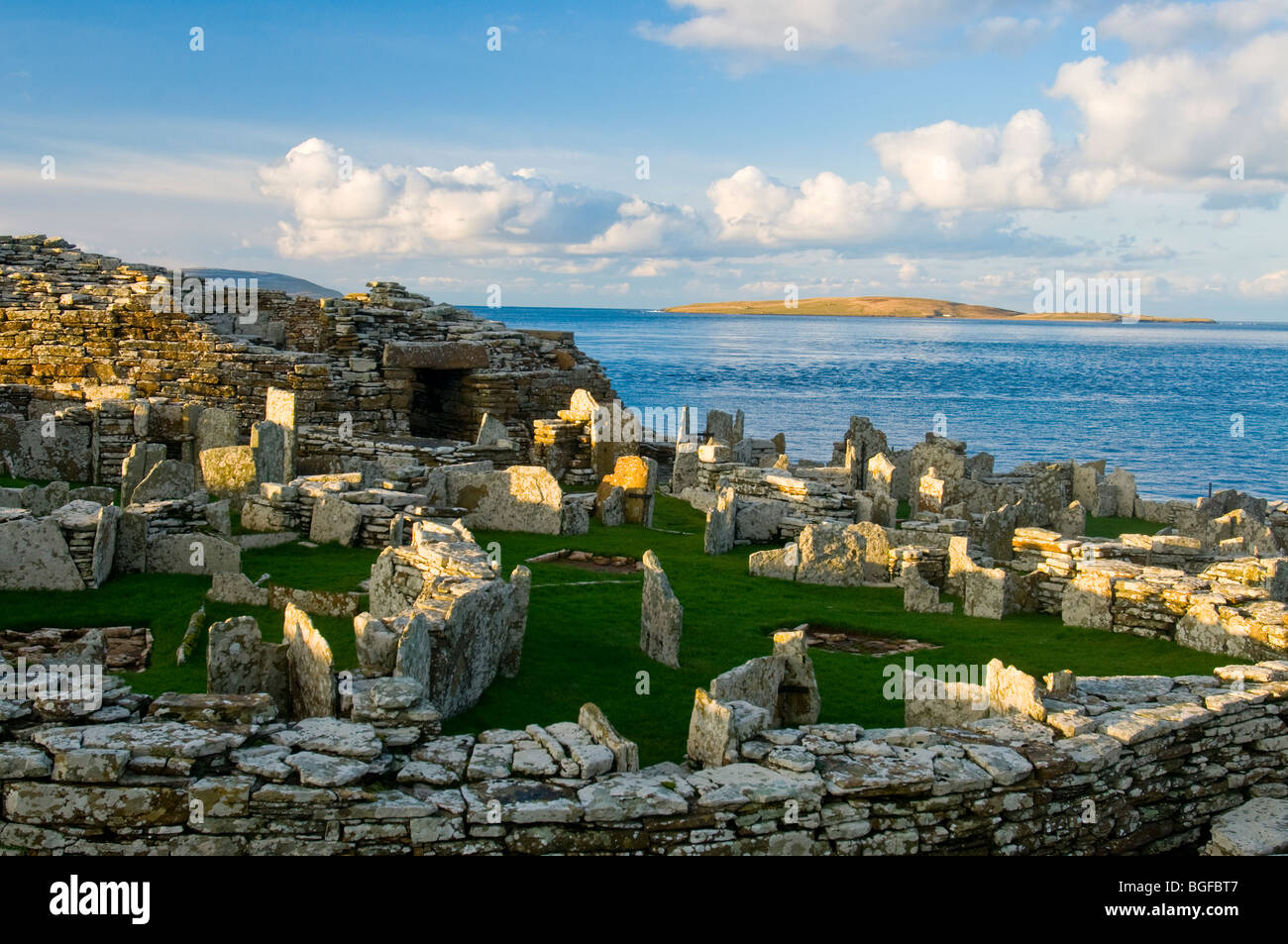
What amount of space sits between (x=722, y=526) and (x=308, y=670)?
9444 mm

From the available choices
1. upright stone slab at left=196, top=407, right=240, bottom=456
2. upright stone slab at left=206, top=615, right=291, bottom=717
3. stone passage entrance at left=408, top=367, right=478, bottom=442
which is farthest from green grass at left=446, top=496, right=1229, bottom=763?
stone passage entrance at left=408, top=367, right=478, bottom=442

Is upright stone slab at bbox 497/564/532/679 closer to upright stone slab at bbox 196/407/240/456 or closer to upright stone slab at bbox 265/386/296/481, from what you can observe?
upright stone slab at bbox 265/386/296/481

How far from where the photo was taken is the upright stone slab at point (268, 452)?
1792 centimetres

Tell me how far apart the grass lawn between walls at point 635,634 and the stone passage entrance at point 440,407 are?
12232 millimetres

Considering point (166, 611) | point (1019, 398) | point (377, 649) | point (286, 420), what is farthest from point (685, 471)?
point (1019, 398)

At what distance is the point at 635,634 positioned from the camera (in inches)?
473

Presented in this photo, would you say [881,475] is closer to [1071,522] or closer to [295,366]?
[1071,522]

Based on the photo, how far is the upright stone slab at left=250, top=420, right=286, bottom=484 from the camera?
17.9 metres

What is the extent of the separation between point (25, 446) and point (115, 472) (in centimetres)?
150

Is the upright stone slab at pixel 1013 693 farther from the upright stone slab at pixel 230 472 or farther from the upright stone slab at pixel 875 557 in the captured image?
the upright stone slab at pixel 230 472

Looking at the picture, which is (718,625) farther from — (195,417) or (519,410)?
(519,410)

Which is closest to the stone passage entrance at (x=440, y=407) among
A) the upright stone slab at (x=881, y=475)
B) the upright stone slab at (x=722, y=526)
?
the upright stone slab at (x=881, y=475)

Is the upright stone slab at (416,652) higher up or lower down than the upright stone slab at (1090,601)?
higher up

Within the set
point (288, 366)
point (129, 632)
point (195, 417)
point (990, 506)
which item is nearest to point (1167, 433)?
point (990, 506)
